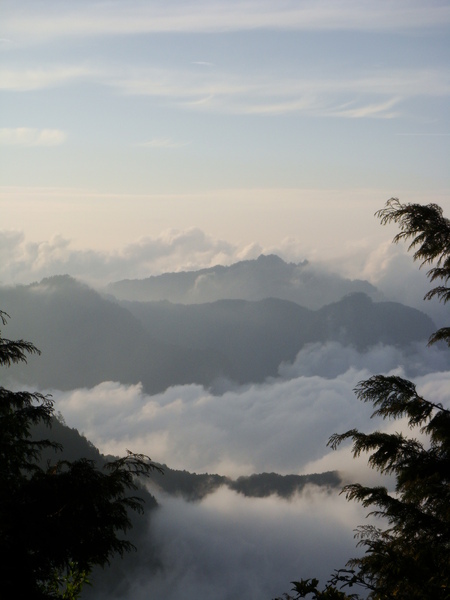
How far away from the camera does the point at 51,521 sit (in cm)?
1224

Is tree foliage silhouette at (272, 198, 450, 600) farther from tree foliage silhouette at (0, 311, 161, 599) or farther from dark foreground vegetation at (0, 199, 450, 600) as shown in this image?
tree foliage silhouette at (0, 311, 161, 599)

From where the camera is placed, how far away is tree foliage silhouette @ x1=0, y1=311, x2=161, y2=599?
1209cm

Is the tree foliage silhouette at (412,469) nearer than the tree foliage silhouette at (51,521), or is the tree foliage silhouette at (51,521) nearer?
the tree foliage silhouette at (412,469)

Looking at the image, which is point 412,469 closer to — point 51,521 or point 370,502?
point 370,502

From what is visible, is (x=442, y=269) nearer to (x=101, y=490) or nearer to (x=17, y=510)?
(x=101, y=490)

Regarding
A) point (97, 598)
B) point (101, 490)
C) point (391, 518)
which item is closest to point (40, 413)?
point (101, 490)

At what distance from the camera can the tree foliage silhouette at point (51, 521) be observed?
1209 cm

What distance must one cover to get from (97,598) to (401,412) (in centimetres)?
15306

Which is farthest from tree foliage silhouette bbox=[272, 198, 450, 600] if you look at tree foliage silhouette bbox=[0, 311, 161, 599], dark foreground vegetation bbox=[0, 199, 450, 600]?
tree foliage silhouette bbox=[0, 311, 161, 599]

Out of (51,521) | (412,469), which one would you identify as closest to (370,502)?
(412,469)

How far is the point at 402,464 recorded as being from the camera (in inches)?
448

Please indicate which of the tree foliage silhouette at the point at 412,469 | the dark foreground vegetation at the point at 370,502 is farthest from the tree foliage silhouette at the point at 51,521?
the tree foliage silhouette at the point at 412,469

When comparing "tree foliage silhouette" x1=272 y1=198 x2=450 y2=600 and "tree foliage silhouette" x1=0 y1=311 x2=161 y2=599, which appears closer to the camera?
"tree foliage silhouette" x1=272 y1=198 x2=450 y2=600

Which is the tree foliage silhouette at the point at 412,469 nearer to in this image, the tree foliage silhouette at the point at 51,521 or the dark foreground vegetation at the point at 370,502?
the dark foreground vegetation at the point at 370,502
